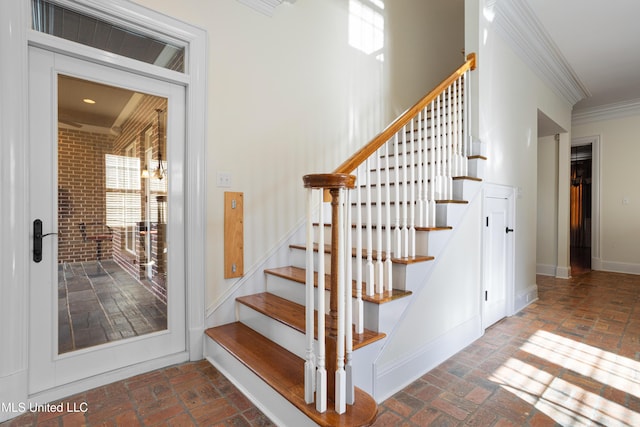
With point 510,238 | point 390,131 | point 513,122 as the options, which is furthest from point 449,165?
point 513,122

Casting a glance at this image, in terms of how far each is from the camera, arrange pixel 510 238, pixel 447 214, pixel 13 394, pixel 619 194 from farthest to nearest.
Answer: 1. pixel 619 194
2. pixel 510 238
3. pixel 447 214
4. pixel 13 394

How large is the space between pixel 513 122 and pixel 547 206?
9.66 ft

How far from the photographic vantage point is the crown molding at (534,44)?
3232 mm

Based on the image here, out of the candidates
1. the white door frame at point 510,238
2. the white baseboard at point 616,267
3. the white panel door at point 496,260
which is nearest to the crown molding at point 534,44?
the white door frame at point 510,238

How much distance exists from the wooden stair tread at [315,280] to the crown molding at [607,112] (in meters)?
6.48

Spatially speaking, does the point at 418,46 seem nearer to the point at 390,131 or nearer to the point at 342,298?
the point at 390,131

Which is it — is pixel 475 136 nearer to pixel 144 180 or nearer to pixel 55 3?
pixel 144 180

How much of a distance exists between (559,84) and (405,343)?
487 centimetres

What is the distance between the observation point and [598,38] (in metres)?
3.69

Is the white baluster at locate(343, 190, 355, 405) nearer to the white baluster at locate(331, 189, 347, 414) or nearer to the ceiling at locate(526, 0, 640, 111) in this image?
the white baluster at locate(331, 189, 347, 414)

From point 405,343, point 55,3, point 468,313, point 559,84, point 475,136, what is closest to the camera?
point 55,3

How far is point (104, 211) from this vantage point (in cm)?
217

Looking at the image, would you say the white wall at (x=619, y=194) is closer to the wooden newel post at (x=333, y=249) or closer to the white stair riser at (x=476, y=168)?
the white stair riser at (x=476, y=168)

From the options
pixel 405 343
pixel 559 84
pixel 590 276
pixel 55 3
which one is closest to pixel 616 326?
pixel 405 343
